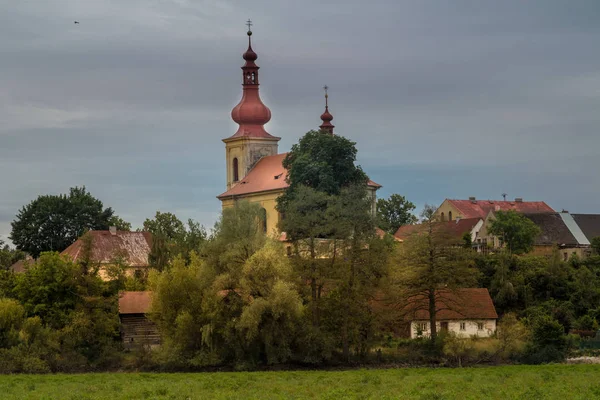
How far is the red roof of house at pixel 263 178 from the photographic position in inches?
4235

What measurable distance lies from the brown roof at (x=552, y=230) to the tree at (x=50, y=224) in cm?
3933

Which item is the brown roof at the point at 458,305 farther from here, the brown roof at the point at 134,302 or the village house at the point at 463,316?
the brown roof at the point at 134,302

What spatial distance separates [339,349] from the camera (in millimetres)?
54875

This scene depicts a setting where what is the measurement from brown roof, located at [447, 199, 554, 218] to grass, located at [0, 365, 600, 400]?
64361 millimetres

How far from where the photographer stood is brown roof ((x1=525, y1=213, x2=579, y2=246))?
85.9 meters

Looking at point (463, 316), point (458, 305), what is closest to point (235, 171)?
point (463, 316)

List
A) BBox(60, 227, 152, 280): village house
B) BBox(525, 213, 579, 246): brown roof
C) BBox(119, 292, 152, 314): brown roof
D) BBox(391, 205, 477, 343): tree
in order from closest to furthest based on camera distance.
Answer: BBox(391, 205, 477, 343): tree
BBox(119, 292, 152, 314): brown roof
BBox(525, 213, 579, 246): brown roof
BBox(60, 227, 152, 280): village house

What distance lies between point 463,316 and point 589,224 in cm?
3275

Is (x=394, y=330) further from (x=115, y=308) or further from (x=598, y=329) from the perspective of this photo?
(x=115, y=308)

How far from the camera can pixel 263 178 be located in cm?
10994

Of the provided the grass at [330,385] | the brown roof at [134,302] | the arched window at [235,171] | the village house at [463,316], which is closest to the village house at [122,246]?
the brown roof at [134,302]

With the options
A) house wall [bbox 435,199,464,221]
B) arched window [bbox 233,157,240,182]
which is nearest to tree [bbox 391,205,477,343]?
house wall [bbox 435,199,464,221]

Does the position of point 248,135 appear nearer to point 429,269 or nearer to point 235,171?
point 235,171

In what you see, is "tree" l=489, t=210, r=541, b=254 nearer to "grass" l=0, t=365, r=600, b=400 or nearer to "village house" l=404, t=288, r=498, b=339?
"village house" l=404, t=288, r=498, b=339
